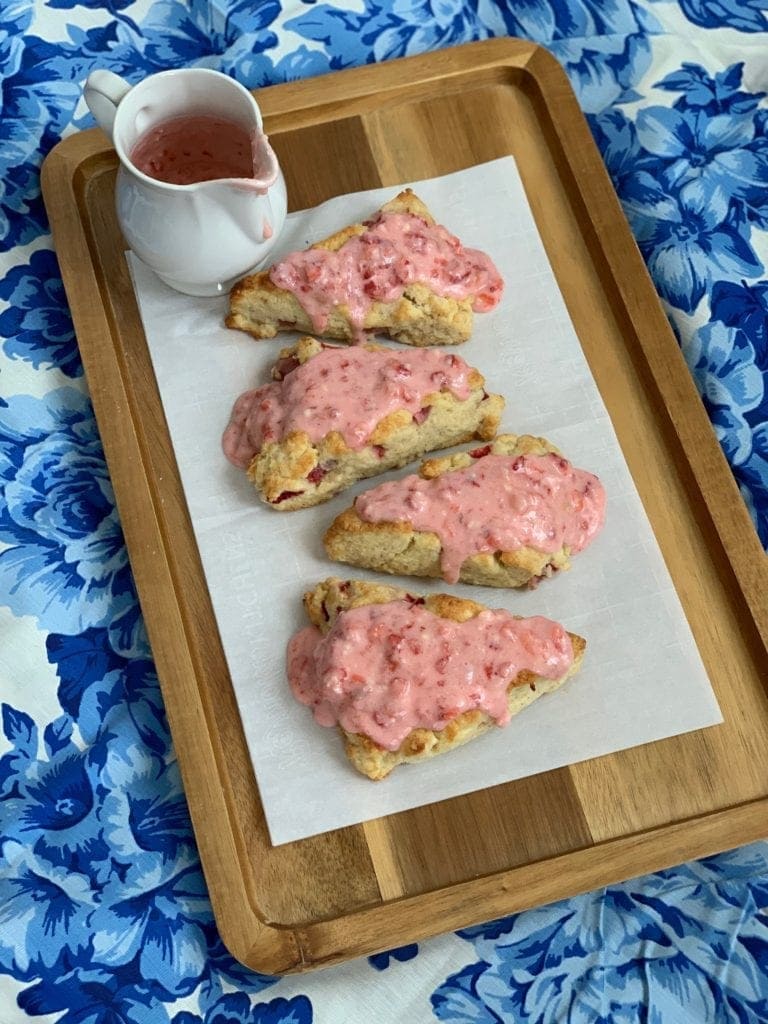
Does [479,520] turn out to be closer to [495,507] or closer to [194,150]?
[495,507]

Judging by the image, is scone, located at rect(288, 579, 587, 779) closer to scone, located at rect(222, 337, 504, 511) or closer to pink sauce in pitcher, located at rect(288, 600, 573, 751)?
pink sauce in pitcher, located at rect(288, 600, 573, 751)

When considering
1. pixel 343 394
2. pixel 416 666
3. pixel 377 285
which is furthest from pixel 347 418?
pixel 416 666

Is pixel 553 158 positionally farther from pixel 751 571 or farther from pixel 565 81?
pixel 751 571

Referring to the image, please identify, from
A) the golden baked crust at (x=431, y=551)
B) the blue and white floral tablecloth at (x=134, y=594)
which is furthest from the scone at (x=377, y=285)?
the blue and white floral tablecloth at (x=134, y=594)

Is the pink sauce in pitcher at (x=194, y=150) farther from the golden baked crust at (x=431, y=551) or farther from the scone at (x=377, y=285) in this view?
the golden baked crust at (x=431, y=551)

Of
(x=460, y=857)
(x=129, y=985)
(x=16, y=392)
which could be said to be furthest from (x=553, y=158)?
(x=129, y=985)

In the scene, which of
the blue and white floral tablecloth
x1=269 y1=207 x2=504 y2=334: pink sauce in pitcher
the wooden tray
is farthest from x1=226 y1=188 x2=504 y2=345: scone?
the blue and white floral tablecloth
